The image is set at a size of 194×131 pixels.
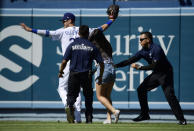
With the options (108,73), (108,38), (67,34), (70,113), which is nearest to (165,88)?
(108,73)

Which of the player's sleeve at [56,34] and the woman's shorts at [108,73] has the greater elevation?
the player's sleeve at [56,34]

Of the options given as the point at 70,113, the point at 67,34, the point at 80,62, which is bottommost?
the point at 70,113

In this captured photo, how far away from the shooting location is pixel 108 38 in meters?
17.1

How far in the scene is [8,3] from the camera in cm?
1739

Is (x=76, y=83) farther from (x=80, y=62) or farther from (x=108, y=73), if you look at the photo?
(x=108, y=73)

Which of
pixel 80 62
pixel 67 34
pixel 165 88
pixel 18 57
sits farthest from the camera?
pixel 18 57

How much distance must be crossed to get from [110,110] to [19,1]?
549 centimetres

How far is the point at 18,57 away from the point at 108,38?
7.02 ft

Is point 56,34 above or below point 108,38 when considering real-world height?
above

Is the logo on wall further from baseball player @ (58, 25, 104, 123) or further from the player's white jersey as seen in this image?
baseball player @ (58, 25, 104, 123)

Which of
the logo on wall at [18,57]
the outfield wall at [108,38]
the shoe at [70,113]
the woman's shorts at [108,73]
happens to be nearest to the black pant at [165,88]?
the woman's shorts at [108,73]

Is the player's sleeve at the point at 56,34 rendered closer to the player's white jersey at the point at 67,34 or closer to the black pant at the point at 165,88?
the player's white jersey at the point at 67,34

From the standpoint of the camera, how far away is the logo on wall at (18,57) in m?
17.3

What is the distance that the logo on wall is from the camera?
682 inches
